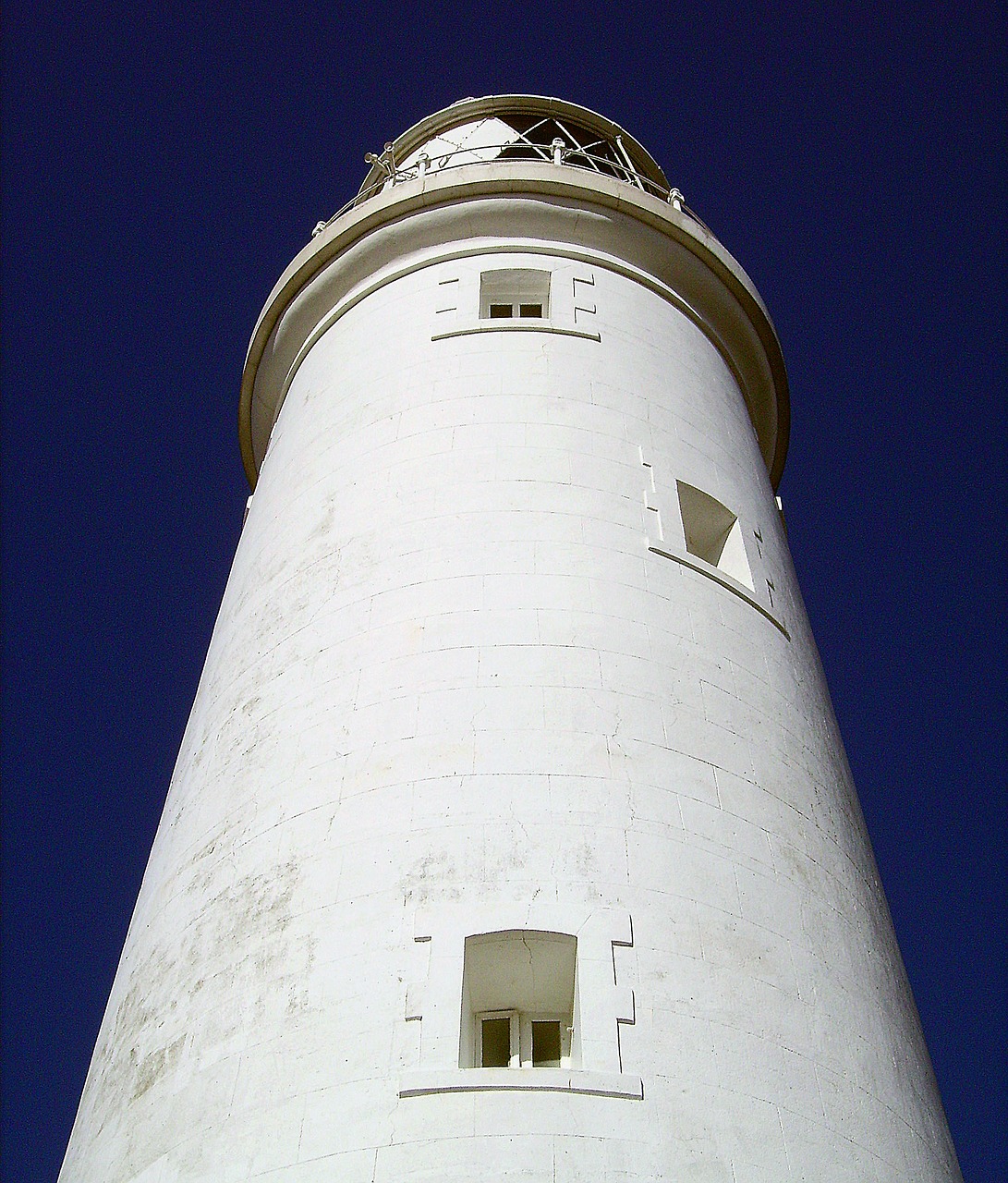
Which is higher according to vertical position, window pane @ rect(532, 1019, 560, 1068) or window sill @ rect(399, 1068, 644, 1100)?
window pane @ rect(532, 1019, 560, 1068)

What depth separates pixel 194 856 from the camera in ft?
26.7

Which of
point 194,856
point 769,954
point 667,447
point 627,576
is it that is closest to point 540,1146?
point 769,954

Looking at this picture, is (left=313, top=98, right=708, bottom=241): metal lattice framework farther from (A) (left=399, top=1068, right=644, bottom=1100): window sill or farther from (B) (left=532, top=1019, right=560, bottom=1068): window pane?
(A) (left=399, top=1068, right=644, bottom=1100): window sill

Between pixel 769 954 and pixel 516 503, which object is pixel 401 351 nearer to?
pixel 516 503

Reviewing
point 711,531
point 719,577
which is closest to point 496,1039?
point 719,577

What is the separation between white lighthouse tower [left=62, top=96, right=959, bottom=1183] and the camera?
20.2 feet

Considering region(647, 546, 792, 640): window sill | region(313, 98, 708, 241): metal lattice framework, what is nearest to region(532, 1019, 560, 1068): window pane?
region(647, 546, 792, 640): window sill

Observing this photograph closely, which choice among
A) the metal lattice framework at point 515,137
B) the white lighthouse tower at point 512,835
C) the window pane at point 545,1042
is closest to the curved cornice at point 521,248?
the white lighthouse tower at point 512,835

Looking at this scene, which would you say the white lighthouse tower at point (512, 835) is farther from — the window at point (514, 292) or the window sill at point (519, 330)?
the window at point (514, 292)

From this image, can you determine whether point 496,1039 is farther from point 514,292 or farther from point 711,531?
point 514,292

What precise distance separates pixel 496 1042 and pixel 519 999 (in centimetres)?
37

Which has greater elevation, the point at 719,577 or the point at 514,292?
the point at 514,292

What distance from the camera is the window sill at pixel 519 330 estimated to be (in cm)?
1142

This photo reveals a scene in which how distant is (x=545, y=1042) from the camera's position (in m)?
7.09
